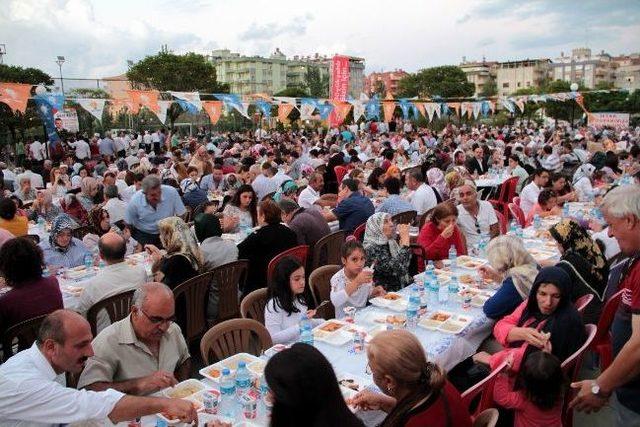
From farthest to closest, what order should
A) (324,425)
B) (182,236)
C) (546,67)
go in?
(546,67)
(182,236)
(324,425)

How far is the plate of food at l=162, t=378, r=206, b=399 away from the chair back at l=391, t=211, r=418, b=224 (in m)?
4.93

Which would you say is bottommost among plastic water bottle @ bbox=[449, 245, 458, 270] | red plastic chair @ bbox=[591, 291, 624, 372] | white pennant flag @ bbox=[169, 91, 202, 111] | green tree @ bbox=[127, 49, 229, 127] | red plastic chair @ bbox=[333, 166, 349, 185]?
red plastic chair @ bbox=[591, 291, 624, 372]

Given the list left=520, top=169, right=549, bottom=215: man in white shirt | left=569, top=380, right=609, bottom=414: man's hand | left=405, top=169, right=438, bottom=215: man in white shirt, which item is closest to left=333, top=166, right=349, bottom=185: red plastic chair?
left=405, top=169, right=438, bottom=215: man in white shirt

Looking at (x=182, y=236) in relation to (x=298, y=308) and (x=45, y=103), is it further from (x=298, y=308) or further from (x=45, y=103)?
(x=45, y=103)

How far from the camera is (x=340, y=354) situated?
3.67 m

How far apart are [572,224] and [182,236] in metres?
3.58

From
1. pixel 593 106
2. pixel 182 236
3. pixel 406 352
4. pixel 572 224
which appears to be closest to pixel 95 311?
pixel 182 236

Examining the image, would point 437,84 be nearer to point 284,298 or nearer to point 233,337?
point 284,298

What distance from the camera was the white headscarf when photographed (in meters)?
5.21

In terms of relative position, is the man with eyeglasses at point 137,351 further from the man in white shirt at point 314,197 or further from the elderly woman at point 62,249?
the man in white shirt at point 314,197

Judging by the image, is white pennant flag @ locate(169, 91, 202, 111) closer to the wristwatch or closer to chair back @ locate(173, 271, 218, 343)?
chair back @ locate(173, 271, 218, 343)

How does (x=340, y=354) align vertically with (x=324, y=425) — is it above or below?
below

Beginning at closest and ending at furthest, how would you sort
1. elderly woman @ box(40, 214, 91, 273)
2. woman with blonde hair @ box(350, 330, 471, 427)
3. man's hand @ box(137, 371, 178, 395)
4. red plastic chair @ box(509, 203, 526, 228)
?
woman with blonde hair @ box(350, 330, 471, 427) → man's hand @ box(137, 371, 178, 395) → elderly woman @ box(40, 214, 91, 273) → red plastic chair @ box(509, 203, 526, 228)

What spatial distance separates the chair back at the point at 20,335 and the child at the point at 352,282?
7.70 feet
